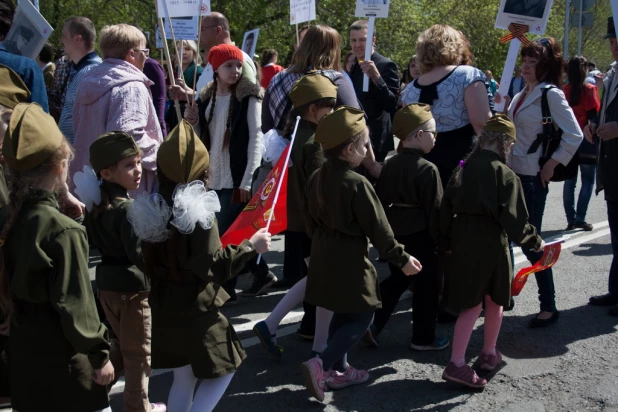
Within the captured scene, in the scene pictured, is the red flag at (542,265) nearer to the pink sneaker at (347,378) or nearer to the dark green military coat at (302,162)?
the pink sneaker at (347,378)

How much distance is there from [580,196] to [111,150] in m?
6.68

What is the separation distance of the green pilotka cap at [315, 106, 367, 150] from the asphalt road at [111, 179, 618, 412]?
57.2 inches

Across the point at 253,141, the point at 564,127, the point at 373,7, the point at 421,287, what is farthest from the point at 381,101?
the point at 421,287

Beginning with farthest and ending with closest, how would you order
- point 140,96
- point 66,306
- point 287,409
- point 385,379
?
point 140,96 < point 385,379 < point 287,409 < point 66,306

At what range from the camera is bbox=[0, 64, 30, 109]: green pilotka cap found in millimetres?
4012

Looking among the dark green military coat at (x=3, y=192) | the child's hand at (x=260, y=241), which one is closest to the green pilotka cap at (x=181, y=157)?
the child's hand at (x=260, y=241)

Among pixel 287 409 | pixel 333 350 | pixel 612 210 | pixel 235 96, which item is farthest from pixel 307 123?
pixel 612 210

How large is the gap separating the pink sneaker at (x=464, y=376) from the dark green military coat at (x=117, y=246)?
1.81m

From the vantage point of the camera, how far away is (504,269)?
170 inches

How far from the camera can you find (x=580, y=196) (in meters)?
8.78

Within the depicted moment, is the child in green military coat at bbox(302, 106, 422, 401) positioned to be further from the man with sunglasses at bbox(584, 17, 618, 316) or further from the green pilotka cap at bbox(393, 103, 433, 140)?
the man with sunglasses at bbox(584, 17, 618, 316)

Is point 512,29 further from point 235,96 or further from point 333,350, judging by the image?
point 333,350

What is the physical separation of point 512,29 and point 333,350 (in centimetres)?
303

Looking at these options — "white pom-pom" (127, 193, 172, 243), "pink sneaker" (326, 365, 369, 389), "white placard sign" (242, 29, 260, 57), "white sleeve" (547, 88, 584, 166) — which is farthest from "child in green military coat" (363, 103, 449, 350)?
"white placard sign" (242, 29, 260, 57)
